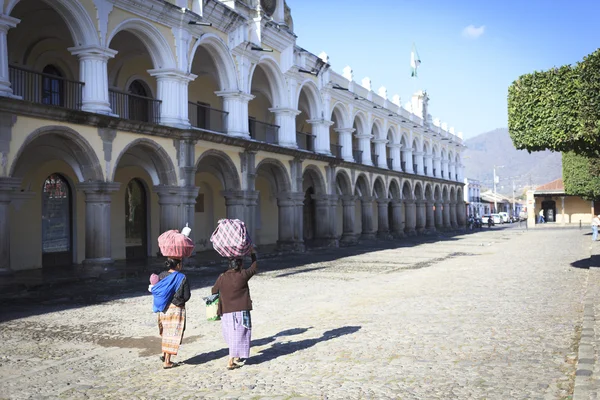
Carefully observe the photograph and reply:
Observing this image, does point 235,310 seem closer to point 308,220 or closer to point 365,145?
point 365,145

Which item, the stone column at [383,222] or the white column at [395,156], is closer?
the stone column at [383,222]

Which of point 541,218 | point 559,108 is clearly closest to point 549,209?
point 541,218

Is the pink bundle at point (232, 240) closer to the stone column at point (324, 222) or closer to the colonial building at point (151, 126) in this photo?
the colonial building at point (151, 126)

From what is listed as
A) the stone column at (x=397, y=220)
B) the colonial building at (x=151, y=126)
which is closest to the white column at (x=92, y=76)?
the colonial building at (x=151, y=126)

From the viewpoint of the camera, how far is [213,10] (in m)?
19.1

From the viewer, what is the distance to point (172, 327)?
6.10 m

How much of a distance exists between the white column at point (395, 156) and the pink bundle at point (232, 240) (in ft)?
106

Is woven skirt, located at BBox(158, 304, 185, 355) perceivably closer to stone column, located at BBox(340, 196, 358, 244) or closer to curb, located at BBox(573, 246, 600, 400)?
curb, located at BBox(573, 246, 600, 400)

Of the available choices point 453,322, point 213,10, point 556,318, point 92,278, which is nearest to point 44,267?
point 92,278

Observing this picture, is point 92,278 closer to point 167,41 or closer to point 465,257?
point 167,41

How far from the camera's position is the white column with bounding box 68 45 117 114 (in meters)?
14.8

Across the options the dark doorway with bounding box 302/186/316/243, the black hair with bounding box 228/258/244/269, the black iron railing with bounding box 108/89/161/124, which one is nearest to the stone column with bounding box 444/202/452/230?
the dark doorway with bounding box 302/186/316/243

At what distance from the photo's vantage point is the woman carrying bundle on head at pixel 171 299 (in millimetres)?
6031

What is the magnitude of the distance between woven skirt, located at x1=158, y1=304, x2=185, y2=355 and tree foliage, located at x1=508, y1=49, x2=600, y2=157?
10.3m
